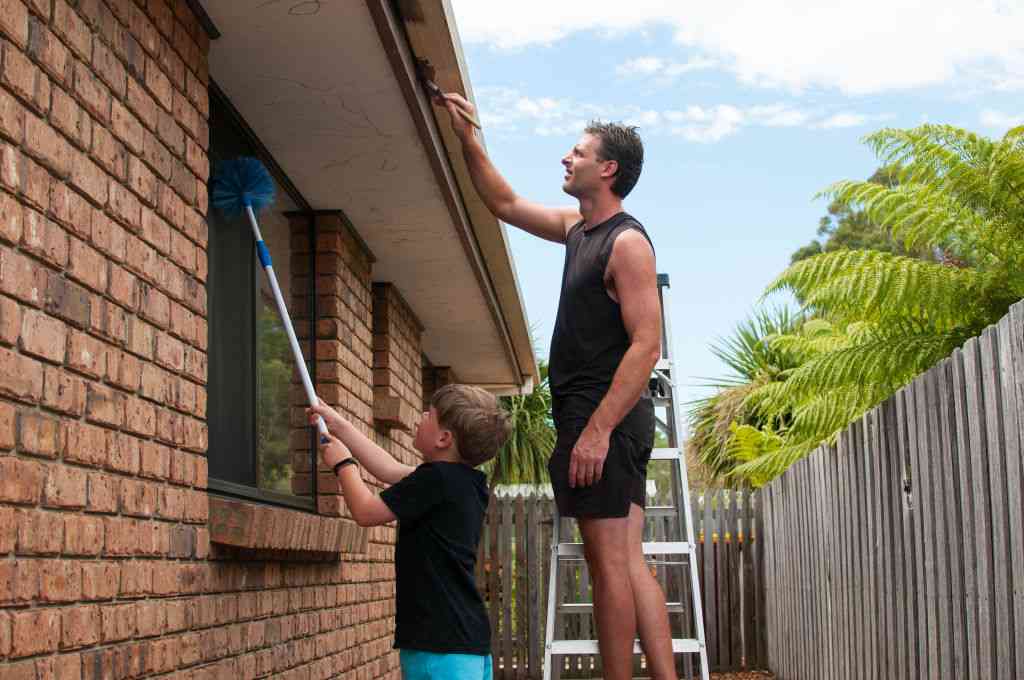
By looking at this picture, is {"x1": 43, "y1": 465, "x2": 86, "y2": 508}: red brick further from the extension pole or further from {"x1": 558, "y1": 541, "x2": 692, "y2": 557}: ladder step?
{"x1": 558, "y1": 541, "x2": 692, "y2": 557}: ladder step

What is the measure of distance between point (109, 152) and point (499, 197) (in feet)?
5.78

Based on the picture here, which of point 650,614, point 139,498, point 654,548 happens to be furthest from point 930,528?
point 139,498

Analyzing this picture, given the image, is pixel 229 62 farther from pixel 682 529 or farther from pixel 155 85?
pixel 682 529

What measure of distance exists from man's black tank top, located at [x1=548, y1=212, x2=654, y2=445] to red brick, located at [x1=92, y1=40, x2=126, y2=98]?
1.45 m

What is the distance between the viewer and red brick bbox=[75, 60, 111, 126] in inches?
109

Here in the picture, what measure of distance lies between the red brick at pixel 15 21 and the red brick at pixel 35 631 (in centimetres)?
111

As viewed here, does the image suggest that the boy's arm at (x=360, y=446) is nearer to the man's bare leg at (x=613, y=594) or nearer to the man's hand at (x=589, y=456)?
the man's hand at (x=589, y=456)

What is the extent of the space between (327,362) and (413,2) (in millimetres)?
2055

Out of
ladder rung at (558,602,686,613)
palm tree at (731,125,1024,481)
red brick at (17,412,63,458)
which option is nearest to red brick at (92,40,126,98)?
red brick at (17,412,63,458)

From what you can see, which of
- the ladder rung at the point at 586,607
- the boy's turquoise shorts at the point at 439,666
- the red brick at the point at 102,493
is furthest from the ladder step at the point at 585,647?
the red brick at the point at 102,493

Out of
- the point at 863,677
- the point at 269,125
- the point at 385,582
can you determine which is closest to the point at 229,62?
the point at 269,125

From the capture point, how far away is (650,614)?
146 inches

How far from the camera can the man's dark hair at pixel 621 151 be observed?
3963 mm

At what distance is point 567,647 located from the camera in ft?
14.6
